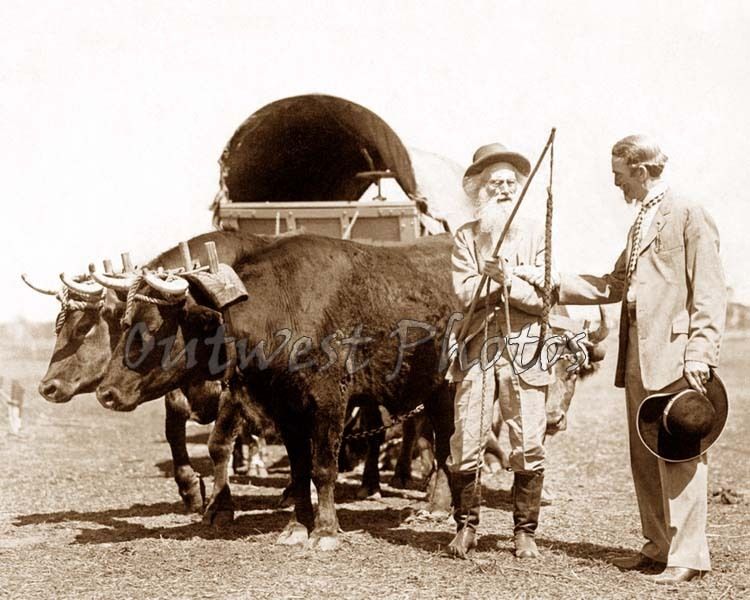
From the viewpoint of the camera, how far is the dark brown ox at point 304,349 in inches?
220

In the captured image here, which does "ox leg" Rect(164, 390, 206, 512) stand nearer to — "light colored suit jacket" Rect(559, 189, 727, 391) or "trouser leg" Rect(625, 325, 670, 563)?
"trouser leg" Rect(625, 325, 670, 563)

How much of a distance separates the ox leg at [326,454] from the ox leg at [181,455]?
151cm

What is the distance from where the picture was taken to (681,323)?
15.0ft

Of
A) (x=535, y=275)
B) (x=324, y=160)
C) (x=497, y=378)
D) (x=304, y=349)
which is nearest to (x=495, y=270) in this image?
(x=535, y=275)

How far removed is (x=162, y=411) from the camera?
1731cm

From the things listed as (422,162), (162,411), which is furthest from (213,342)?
(162,411)

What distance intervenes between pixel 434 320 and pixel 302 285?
3.56 ft

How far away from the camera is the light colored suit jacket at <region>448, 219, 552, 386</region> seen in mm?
5145

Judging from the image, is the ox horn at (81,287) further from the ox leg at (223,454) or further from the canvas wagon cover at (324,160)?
the canvas wagon cover at (324,160)

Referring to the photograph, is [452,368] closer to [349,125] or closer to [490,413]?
[490,413]

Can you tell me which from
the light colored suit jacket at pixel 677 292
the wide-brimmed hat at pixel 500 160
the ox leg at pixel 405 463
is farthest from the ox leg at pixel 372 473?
the light colored suit jacket at pixel 677 292

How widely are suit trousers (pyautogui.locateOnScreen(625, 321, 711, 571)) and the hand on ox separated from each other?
18.6 inches

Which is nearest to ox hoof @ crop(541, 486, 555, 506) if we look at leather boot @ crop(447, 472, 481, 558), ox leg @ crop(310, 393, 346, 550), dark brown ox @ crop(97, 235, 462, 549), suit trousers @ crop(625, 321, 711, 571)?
dark brown ox @ crop(97, 235, 462, 549)

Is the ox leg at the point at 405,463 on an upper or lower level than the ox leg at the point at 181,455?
lower
